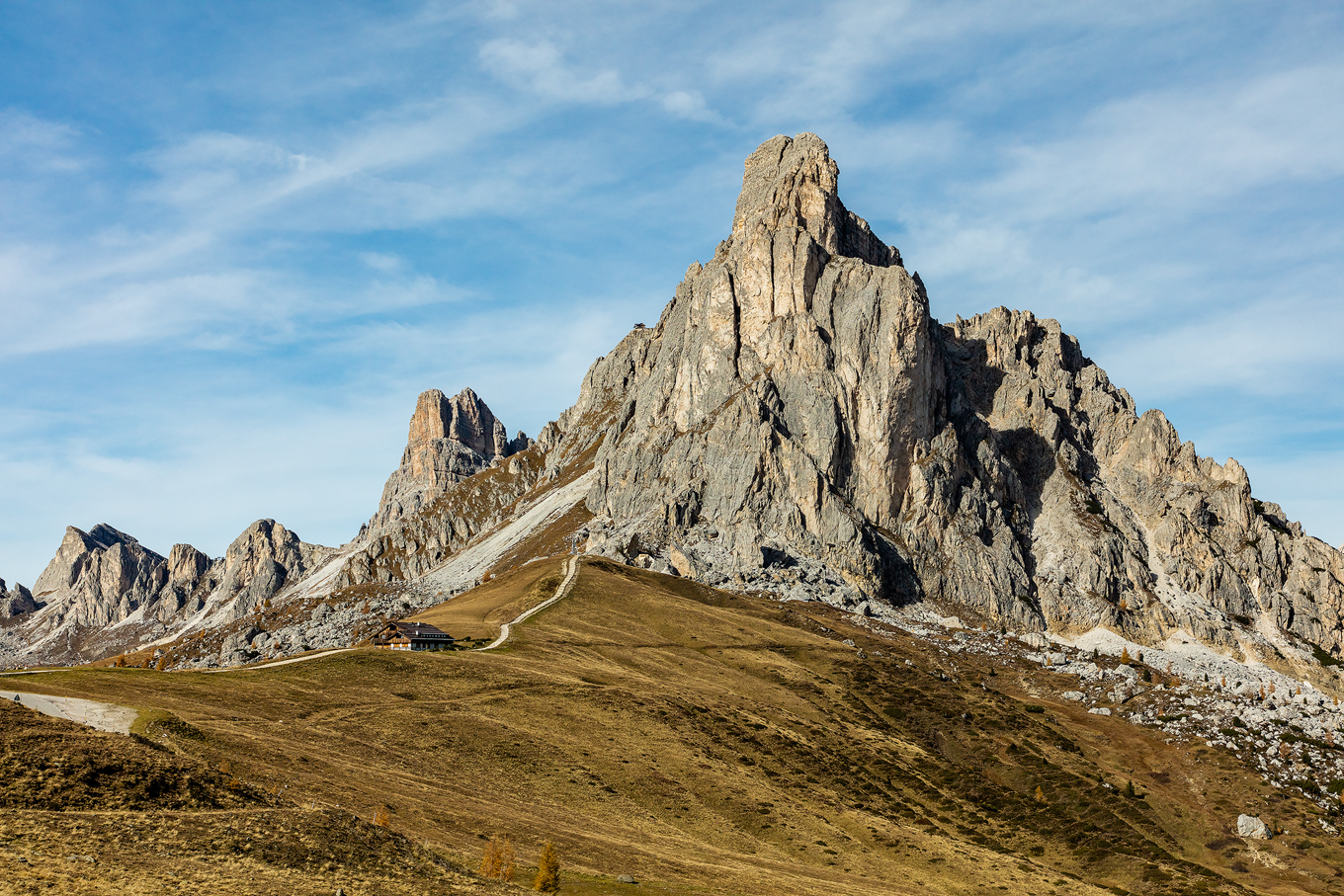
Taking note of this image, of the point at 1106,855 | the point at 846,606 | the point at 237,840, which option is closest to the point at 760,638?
the point at 846,606

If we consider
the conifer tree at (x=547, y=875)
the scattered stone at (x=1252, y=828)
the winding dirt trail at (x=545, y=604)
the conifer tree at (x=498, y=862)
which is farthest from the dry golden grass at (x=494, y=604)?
the scattered stone at (x=1252, y=828)

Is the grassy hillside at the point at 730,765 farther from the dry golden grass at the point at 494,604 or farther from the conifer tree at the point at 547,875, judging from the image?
the conifer tree at the point at 547,875

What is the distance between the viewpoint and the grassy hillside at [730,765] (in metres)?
59.2

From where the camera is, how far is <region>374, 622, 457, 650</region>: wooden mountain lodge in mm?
120062

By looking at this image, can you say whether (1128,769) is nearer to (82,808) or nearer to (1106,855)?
(1106,855)

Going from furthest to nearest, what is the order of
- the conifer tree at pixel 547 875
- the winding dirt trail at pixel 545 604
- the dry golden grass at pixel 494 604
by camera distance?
the dry golden grass at pixel 494 604 → the winding dirt trail at pixel 545 604 → the conifer tree at pixel 547 875

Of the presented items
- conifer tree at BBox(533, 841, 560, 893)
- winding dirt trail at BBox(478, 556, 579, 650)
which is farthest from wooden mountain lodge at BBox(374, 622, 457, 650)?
conifer tree at BBox(533, 841, 560, 893)

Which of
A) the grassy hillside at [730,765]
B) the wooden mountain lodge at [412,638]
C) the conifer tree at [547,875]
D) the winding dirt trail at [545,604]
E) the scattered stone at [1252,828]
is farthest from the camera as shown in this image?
the winding dirt trail at [545,604]

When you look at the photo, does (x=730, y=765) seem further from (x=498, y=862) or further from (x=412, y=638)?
(x=412, y=638)

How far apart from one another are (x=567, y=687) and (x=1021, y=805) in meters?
50.5

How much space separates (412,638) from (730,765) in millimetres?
49940

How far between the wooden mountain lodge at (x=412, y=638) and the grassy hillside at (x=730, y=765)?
9.86m

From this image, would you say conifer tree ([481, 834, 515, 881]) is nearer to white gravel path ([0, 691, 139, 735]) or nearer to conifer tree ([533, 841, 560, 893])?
conifer tree ([533, 841, 560, 893])

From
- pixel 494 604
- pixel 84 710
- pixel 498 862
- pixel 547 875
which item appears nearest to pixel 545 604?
pixel 494 604
